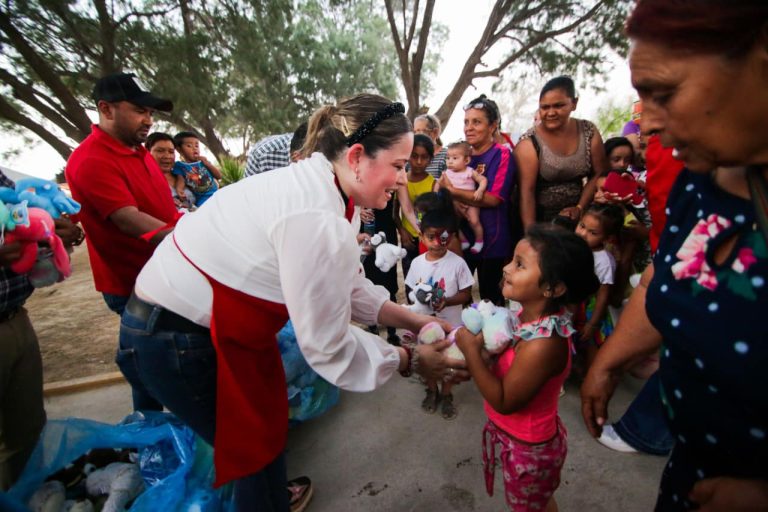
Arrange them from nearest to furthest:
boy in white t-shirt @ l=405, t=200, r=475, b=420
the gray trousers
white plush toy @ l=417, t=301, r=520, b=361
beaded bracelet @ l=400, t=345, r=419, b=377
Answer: white plush toy @ l=417, t=301, r=520, b=361 < beaded bracelet @ l=400, t=345, r=419, b=377 < the gray trousers < boy in white t-shirt @ l=405, t=200, r=475, b=420

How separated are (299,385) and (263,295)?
1.44 meters

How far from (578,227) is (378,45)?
16209 millimetres

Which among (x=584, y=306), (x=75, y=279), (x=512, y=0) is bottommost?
(x=75, y=279)

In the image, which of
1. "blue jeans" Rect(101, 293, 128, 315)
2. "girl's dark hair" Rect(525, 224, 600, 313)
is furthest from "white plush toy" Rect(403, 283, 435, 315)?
"blue jeans" Rect(101, 293, 128, 315)

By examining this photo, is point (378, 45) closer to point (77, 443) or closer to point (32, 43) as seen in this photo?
point (32, 43)

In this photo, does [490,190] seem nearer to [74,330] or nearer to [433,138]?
[433,138]

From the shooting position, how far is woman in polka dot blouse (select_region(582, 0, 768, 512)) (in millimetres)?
639

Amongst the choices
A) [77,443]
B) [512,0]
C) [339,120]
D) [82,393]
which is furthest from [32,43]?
[512,0]

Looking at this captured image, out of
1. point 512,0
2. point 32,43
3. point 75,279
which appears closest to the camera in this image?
point 75,279

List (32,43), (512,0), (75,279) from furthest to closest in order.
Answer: (512,0) < (32,43) < (75,279)

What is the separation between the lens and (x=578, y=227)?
2576 mm

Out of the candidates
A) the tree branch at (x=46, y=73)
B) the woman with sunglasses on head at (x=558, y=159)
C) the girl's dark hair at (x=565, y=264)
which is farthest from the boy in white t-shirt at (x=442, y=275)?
the tree branch at (x=46, y=73)

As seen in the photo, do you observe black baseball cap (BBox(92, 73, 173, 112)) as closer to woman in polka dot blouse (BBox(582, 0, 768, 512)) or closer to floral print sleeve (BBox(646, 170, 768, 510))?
woman in polka dot blouse (BBox(582, 0, 768, 512))

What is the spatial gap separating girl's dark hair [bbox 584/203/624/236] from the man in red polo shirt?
276 cm
